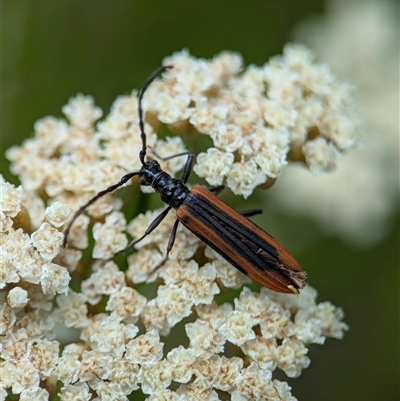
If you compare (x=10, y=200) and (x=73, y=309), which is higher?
(x=10, y=200)

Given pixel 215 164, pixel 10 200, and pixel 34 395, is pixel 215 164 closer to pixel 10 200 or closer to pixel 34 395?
pixel 10 200

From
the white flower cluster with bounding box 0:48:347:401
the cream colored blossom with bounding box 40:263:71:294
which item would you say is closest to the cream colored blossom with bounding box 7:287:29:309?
the white flower cluster with bounding box 0:48:347:401

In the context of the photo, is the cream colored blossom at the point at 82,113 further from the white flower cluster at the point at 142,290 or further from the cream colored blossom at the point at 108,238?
the cream colored blossom at the point at 108,238

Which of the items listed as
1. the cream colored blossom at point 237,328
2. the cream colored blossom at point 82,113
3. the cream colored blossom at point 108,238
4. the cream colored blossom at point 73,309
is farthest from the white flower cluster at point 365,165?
the cream colored blossom at point 73,309

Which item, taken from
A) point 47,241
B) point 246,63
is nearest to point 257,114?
point 47,241

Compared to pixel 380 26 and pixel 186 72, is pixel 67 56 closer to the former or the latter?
pixel 186 72

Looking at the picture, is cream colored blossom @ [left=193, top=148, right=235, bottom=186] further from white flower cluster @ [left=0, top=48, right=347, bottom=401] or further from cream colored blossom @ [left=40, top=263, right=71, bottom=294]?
cream colored blossom @ [left=40, top=263, right=71, bottom=294]
